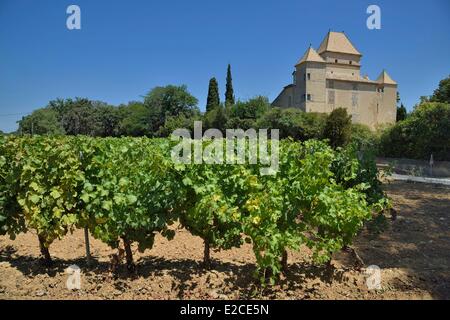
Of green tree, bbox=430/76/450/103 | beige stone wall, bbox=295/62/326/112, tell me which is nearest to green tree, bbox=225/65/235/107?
beige stone wall, bbox=295/62/326/112

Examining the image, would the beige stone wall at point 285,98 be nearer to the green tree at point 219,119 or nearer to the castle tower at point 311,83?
the castle tower at point 311,83

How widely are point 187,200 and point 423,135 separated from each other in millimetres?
22060

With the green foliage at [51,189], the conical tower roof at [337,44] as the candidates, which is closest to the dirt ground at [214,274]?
the green foliage at [51,189]

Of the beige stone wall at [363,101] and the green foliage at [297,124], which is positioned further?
the beige stone wall at [363,101]

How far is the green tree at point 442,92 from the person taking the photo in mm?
37247

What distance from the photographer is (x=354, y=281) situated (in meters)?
3.96

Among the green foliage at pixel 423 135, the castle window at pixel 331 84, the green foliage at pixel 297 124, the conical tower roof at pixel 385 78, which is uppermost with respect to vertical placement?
the conical tower roof at pixel 385 78

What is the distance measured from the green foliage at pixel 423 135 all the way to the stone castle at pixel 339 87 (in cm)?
2618

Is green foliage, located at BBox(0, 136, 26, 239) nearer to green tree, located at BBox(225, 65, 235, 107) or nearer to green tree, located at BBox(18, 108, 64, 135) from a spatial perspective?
green tree, located at BBox(225, 65, 235, 107)

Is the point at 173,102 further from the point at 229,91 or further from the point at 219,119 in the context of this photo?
the point at 219,119

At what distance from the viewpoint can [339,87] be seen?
52.2m

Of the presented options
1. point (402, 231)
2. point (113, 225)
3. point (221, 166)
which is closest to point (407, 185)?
point (402, 231)

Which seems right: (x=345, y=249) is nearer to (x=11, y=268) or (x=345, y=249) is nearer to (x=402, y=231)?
(x=402, y=231)

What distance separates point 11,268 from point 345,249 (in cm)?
489
